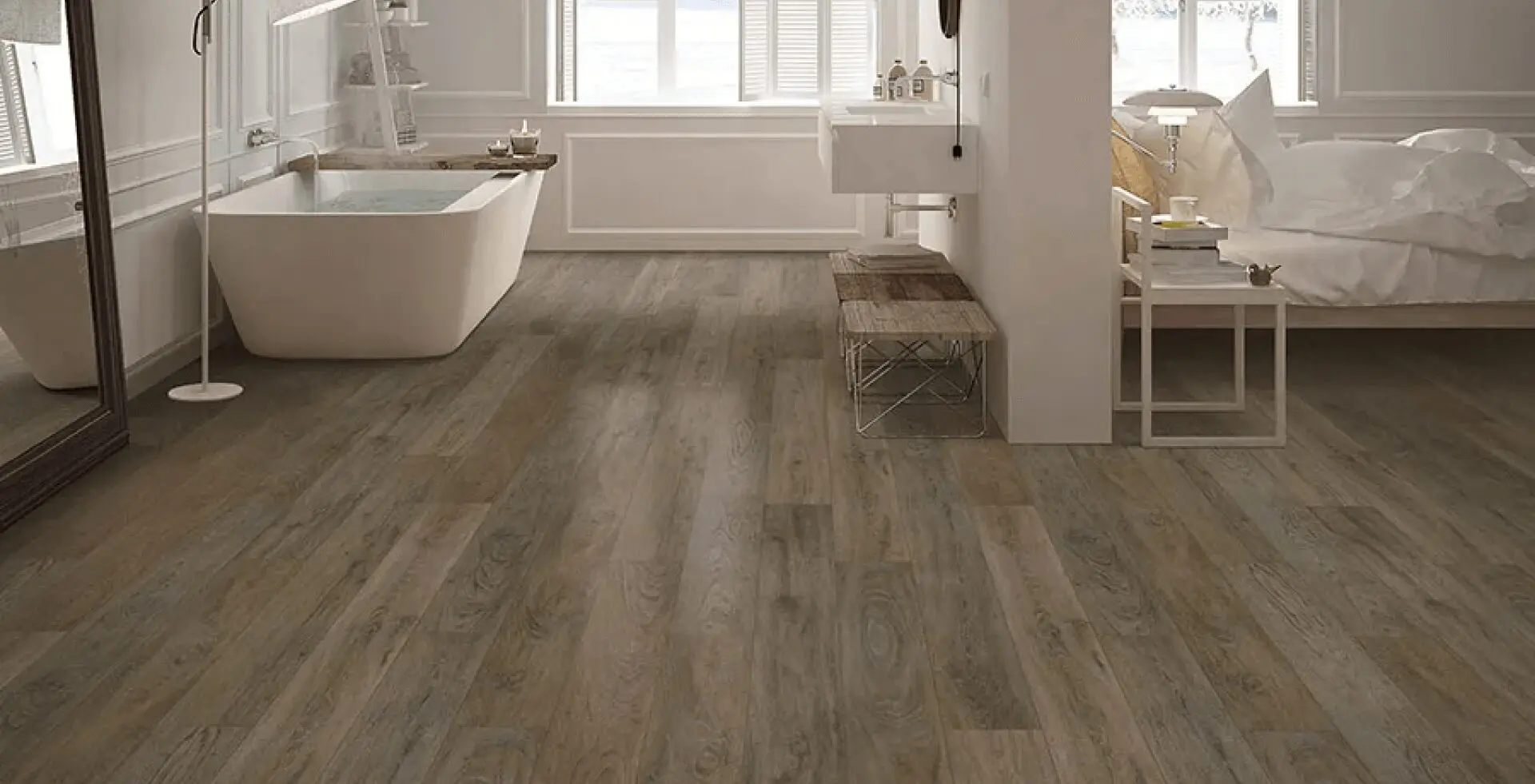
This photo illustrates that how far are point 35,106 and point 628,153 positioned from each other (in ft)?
16.6

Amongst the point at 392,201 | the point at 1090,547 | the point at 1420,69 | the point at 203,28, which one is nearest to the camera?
the point at 1090,547

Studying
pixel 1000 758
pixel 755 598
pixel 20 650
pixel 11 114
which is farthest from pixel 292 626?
pixel 11 114

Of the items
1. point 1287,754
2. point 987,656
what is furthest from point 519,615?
point 1287,754

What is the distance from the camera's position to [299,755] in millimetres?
2689

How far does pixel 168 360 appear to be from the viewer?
5.85m

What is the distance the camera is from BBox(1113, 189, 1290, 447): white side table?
479 centimetres

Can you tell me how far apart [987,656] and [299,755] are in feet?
4.03

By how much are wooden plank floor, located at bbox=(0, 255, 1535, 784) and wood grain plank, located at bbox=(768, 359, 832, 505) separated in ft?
0.06

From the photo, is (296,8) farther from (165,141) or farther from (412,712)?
(412,712)

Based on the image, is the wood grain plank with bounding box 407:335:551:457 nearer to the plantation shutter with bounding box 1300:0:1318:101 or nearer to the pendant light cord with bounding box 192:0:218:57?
the pendant light cord with bounding box 192:0:218:57

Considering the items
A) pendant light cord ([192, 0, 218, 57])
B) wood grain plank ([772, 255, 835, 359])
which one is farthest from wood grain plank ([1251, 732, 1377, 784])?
pendant light cord ([192, 0, 218, 57])

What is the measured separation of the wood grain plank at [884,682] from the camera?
2666 millimetres

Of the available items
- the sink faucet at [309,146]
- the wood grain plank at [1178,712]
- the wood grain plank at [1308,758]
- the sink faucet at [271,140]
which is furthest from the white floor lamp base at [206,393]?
the wood grain plank at [1308,758]

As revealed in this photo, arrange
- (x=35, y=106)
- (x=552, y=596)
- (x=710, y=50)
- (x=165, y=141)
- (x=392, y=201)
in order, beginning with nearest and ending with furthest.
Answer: (x=552, y=596), (x=35, y=106), (x=165, y=141), (x=392, y=201), (x=710, y=50)
